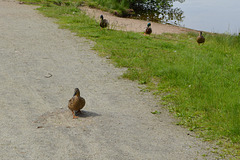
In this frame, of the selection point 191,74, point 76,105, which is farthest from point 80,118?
point 191,74

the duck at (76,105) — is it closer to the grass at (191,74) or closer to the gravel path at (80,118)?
the gravel path at (80,118)

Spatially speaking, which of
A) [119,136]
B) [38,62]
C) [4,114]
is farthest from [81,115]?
[38,62]

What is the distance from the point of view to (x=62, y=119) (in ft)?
17.8

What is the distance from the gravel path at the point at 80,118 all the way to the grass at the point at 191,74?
1.21ft

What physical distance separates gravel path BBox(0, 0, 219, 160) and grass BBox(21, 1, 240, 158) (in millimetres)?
370

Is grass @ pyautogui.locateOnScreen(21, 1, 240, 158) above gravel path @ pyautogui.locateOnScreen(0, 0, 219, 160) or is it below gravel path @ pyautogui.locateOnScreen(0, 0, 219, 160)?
above

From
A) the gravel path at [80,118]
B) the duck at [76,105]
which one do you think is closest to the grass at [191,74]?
the gravel path at [80,118]

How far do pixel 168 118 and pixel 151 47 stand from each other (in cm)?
564

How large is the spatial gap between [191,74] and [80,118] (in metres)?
3.39

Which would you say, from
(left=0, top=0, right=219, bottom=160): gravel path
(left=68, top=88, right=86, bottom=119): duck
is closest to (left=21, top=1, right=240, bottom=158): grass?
(left=0, top=0, right=219, bottom=160): gravel path

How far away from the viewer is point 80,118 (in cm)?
550

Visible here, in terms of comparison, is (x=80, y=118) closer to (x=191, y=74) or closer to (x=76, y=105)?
(x=76, y=105)

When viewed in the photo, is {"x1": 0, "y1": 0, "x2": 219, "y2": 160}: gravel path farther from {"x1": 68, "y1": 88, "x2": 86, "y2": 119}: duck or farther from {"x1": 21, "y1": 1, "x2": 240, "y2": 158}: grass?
{"x1": 21, "y1": 1, "x2": 240, "y2": 158}: grass

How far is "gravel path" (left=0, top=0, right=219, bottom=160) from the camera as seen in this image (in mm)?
4523
